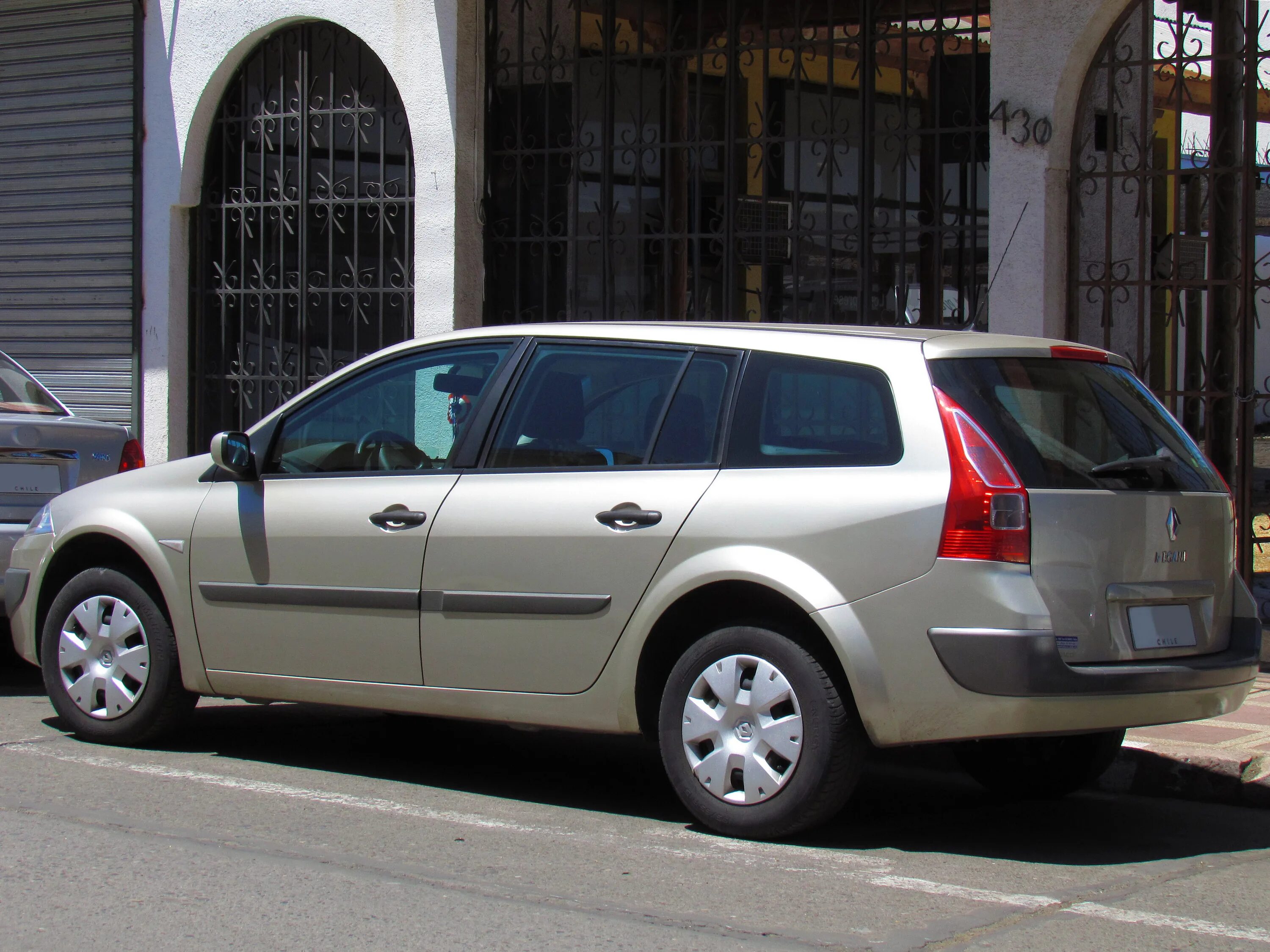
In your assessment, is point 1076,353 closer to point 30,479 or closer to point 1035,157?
point 1035,157

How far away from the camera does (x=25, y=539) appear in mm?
6746

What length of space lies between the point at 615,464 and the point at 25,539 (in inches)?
111

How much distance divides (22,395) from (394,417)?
3.45 metres

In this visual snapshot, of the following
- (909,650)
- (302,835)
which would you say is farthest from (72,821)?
(909,650)

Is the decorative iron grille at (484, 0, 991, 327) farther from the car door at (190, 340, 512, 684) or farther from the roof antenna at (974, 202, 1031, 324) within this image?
the car door at (190, 340, 512, 684)

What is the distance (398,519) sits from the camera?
5648 mm

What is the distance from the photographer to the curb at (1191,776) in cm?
595

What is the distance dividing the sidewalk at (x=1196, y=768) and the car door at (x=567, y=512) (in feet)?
7.28

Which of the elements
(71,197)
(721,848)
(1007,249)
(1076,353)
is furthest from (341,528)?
(71,197)

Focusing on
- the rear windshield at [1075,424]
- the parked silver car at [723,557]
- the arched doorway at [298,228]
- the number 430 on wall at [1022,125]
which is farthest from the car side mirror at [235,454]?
the arched doorway at [298,228]

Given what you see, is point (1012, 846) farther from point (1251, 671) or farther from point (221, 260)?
point (221, 260)

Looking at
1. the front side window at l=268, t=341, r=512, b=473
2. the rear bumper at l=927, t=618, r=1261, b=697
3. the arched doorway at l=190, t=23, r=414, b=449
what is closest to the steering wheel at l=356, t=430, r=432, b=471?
the front side window at l=268, t=341, r=512, b=473

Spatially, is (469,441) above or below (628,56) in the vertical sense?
below

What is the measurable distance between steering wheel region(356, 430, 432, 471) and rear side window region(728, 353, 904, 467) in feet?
4.11
